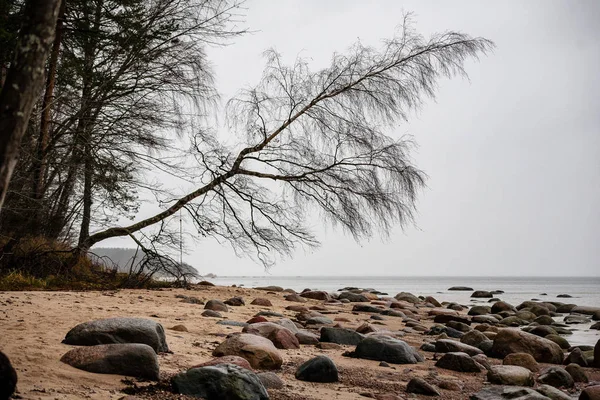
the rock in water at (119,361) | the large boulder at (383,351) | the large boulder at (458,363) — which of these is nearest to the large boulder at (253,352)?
the rock in water at (119,361)

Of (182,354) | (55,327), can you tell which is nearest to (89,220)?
(55,327)

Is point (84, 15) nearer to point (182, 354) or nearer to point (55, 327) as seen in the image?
point (55, 327)

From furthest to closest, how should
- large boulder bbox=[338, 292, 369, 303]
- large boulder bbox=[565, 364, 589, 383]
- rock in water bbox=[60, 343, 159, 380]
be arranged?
large boulder bbox=[338, 292, 369, 303] < large boulder bbox=[565, 364, 589, 383] < rock in water bbox=[60, 343, 159, 380]

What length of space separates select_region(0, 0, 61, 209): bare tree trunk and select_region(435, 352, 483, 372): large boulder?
5.11m

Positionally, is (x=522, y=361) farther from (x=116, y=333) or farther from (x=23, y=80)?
(x=23, y=80)

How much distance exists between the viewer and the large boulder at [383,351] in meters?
5.83

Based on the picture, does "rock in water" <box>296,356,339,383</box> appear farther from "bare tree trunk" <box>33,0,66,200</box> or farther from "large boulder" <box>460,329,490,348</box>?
"bare tree trunk" <box>33,0,66,200</box>

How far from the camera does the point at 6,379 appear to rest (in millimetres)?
2682

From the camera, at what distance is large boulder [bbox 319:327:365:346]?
658cm

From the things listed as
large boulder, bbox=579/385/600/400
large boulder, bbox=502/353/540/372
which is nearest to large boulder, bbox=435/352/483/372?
large boulder, bbox=502/353/540/372

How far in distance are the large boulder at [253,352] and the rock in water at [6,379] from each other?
2.25 metres

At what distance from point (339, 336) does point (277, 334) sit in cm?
111

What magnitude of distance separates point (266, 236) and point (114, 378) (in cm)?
773

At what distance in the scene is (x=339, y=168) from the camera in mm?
11250
